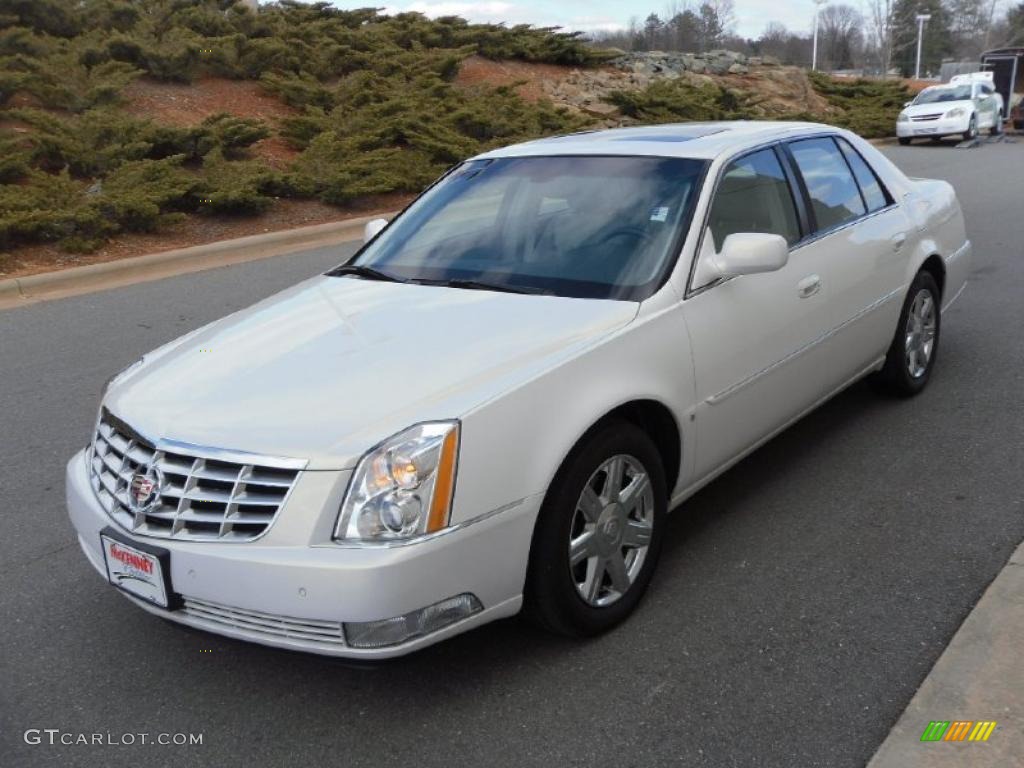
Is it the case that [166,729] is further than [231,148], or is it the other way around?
[231,148]

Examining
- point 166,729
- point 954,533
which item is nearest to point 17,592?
point 166,729

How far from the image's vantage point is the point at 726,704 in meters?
2.95

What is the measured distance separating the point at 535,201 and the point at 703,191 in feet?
2.31

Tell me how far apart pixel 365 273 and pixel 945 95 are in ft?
89.0

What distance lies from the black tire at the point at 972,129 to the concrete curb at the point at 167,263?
63.5 ft

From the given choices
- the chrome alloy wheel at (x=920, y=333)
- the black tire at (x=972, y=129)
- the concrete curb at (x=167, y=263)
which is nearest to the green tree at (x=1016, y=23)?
the black tire at (x=972, y=129)

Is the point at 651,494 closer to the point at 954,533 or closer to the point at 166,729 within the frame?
the point at 954,533

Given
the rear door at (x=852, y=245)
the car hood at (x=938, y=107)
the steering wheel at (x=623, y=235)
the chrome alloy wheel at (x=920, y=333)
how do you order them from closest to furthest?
the steering wheel at (x=623, y=235) < the rear door at (x=852, y=245) < the chrome alloy wheel at (x=920, y=333) < the car hood at (x=938, y=107)

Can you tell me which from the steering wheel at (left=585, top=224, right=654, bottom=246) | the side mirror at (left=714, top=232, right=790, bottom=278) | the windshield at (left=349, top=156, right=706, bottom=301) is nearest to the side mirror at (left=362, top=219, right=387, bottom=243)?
A: the windshield at (left=349, top=156, right=706, bottom=301)

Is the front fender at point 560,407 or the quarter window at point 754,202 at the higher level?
the quarter window at point 754,202

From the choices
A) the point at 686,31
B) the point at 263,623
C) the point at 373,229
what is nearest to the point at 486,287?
the point at 373,229

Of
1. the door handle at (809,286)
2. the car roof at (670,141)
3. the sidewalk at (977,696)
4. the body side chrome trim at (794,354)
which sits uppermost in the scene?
the car roof at (670,141)

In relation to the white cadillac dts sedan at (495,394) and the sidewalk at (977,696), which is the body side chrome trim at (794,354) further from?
the sidewalk at (977,696)

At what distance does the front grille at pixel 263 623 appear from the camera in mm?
2715
